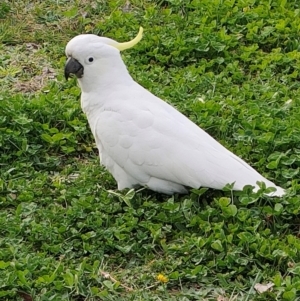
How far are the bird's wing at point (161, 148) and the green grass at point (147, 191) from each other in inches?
4.4

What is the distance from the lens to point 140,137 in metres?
3.30

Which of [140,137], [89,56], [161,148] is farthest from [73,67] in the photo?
[161,148]

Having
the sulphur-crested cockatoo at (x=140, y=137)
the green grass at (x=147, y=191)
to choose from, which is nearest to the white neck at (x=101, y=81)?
the sulphur-crested cockatoo at (x=140, y=137)

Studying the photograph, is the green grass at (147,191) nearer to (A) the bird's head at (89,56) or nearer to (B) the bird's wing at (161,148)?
(B) the bird's wing at (161,148)

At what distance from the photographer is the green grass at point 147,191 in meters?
2.94

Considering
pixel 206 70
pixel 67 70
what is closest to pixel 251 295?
pixel 67 70

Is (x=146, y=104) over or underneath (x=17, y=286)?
over

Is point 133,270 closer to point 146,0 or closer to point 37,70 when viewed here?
point 37,70

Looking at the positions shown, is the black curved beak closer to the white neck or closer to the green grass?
the white neck

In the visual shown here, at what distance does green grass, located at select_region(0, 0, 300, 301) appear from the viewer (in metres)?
2.94

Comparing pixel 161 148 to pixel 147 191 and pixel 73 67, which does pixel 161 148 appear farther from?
pixel 73 67

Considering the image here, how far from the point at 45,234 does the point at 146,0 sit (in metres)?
2.45

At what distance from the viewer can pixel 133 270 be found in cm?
303

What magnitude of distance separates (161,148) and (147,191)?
0.28m
